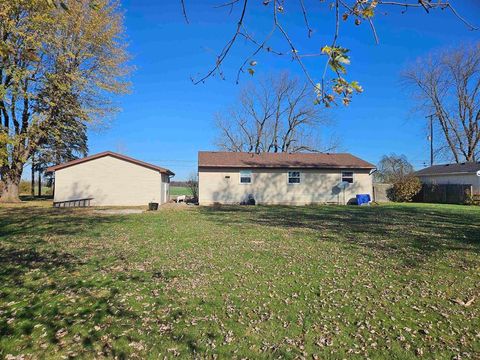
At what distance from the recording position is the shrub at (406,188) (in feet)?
92.2

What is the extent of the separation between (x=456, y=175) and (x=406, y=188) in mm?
4850

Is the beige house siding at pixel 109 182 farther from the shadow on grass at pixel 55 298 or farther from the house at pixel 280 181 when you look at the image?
the shadow on grass at pixel 55 298

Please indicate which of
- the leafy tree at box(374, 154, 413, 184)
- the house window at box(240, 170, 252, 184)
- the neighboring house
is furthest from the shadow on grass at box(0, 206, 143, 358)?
the leafy tree at box(374, 154, 413, 184)

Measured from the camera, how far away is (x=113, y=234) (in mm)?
10586

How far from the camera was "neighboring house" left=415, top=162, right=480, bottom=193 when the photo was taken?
2642 cm

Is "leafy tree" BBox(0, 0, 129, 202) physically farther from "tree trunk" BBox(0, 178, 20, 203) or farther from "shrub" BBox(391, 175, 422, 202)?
"shrub" BBox(391, 175, 422, 202)

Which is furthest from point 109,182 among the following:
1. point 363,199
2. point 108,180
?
point 363,199

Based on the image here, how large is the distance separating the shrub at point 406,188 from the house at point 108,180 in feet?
66.4

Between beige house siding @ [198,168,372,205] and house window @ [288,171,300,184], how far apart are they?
0.80ft

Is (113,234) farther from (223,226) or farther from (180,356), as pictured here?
(180,356)

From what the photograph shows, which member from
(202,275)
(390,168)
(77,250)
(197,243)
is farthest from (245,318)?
(390,168)

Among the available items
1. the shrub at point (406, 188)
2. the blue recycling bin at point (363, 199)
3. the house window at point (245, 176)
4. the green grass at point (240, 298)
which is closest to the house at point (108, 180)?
the house window at point (245, 176)

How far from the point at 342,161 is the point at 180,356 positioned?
2472 centimetres

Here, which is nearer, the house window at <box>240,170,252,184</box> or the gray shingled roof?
the house window at <box>240,170,252,184</box>
